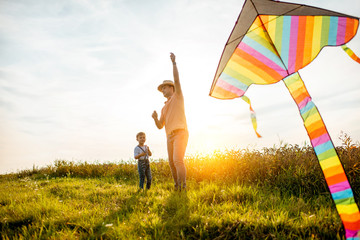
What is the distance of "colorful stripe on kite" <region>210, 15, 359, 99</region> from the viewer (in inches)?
110

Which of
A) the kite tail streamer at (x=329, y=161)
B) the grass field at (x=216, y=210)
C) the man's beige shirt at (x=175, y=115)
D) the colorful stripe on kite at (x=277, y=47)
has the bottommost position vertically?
the grass field at (x=216, y=210)

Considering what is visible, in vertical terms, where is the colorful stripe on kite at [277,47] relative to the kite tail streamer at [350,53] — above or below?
above

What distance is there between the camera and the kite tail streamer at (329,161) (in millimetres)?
2410

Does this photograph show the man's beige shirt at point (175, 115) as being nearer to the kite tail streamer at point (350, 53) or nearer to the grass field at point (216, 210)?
the grass field at point (216, 210)

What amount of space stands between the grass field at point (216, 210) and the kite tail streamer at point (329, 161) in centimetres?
38

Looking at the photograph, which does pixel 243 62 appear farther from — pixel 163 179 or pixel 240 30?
pixel 163 179

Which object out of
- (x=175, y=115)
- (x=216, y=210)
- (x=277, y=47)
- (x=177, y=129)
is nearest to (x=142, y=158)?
(x=177, y=129)

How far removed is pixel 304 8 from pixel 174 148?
3230 mm

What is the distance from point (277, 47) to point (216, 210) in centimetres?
249

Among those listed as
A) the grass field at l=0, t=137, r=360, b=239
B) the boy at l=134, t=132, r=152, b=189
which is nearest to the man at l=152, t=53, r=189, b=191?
the grass field at l=0, t=137, r=360, b=239

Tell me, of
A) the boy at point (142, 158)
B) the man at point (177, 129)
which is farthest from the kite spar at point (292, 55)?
the boy at point (142, 158)

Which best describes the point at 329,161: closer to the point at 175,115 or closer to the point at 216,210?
the point at 216,210

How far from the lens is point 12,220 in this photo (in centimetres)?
382

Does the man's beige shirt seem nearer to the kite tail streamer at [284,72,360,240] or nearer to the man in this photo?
the man
